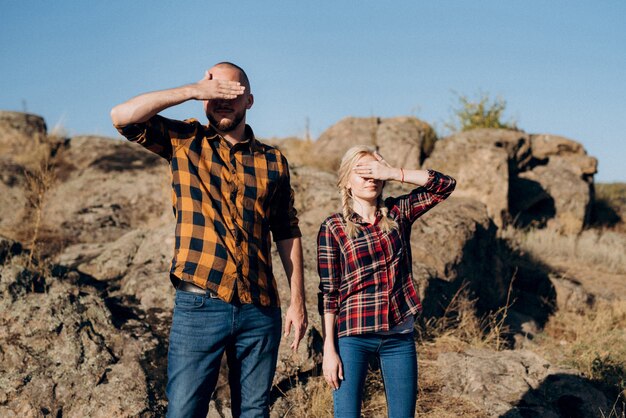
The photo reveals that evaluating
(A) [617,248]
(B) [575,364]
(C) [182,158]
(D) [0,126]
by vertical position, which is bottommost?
(B) [575,364]

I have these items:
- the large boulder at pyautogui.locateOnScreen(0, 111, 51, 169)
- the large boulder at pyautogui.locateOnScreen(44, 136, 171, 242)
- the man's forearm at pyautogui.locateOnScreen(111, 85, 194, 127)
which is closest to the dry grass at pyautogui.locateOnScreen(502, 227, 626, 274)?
the large boulder at pyautogui.locateOnScreen(44, 136, 171, 242)

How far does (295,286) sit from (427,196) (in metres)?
0.98

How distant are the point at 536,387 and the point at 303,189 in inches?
154

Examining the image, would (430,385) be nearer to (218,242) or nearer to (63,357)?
(63,357)

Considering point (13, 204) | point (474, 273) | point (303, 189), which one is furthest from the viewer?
point (13, 204)

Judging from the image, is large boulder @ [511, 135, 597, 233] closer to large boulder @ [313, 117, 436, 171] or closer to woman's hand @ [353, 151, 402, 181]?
large boulder @ [313, 117, 436, 171]

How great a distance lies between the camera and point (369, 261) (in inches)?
128

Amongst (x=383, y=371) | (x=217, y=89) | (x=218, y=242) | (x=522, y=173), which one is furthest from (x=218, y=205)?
(x=522, y=173)

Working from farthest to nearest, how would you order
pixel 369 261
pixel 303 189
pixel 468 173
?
1. pixel 468 173
2. pixel 303 189
3. pixel 369 261

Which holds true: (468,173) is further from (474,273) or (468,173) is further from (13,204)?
(13,204)

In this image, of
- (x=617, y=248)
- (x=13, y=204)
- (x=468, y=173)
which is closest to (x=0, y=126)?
(x=13, y=204)

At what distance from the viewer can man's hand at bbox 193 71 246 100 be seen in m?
2.84

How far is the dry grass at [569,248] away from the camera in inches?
419

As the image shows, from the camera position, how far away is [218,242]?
9.46 ft
